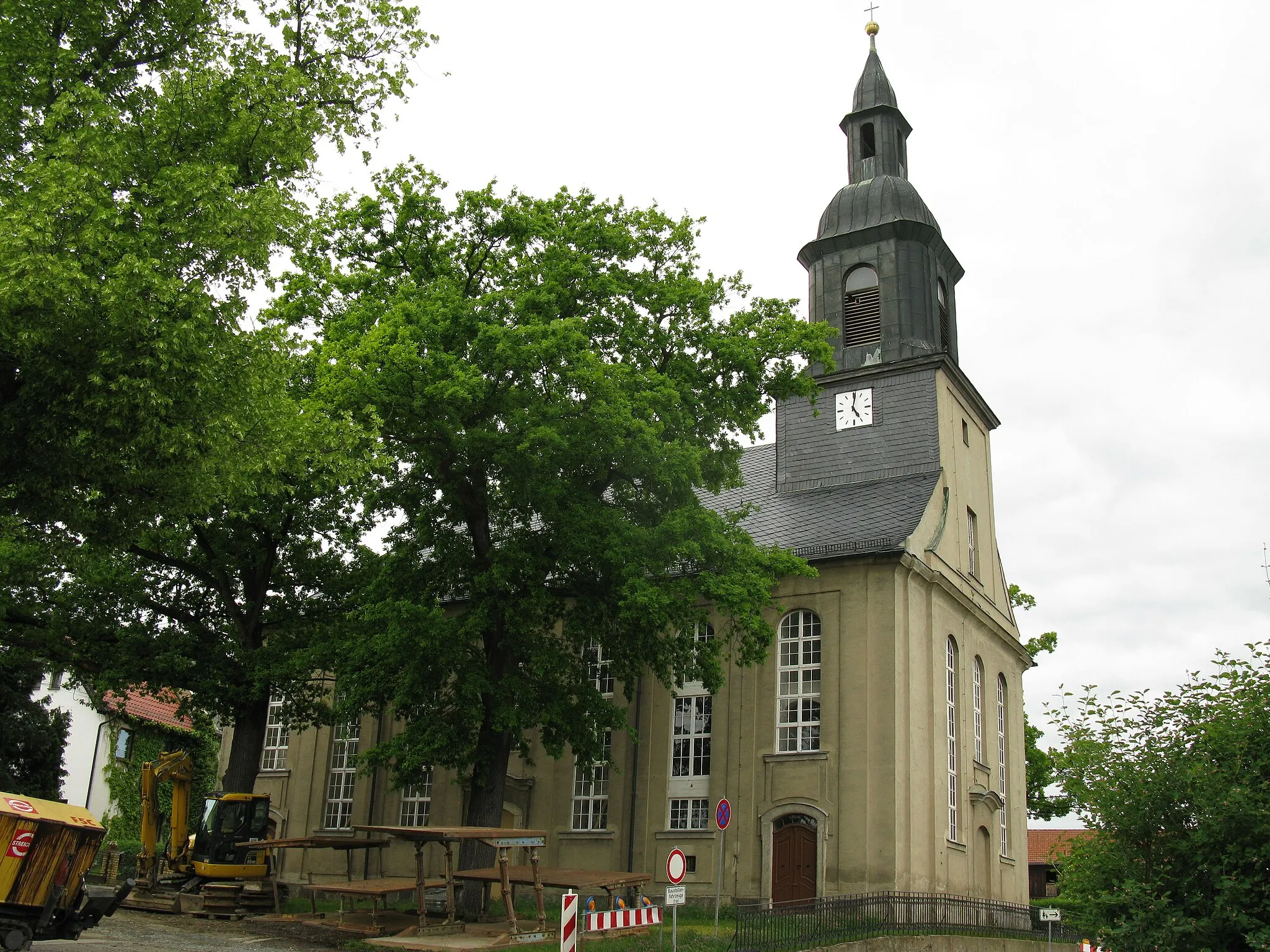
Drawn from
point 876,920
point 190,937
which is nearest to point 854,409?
point 876,920

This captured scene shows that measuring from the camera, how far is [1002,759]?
2984 centimetres

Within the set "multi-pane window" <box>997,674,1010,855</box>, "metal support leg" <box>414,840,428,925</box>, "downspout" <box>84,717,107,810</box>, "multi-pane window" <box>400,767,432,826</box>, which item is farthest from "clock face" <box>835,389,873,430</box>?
"downspout" <box>84,717,107,810</box>

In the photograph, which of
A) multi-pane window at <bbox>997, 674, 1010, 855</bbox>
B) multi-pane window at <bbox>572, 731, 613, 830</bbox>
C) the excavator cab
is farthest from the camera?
multi-pane window at <bbox>997, 674, 1010, 855</bbox>

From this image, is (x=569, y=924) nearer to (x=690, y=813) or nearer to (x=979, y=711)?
(x=690, y=813)

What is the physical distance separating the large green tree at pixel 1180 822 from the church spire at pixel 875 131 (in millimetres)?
22636

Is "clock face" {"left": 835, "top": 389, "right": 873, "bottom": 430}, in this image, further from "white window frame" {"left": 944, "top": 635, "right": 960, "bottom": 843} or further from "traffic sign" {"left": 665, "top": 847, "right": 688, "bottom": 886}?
"traffic sign" {"left": 665, "top": 847, "right": 688, "bottom": 886}

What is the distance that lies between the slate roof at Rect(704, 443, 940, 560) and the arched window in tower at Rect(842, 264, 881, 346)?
402 centimetres

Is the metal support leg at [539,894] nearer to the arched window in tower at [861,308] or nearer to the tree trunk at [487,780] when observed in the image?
the tree trunk at [487,780]

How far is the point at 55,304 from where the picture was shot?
406 inches

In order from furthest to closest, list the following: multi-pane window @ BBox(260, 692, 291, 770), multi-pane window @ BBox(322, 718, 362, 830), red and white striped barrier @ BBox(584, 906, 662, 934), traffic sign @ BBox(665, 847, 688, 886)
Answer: multi-pane window @ BBox(260, 692, 291, 770), multi-pane window @ BBox(322, 718, 362, 830), red and white striped barrier @ BBox(584, 906, 662, 934), traffic sign @ BBox(665, 847, 688, 886)

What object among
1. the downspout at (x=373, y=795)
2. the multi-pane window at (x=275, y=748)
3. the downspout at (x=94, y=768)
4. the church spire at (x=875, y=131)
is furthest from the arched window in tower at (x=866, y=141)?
the downspout at (x=94, y=768)

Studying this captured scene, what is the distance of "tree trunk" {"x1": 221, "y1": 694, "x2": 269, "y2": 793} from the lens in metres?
23.6

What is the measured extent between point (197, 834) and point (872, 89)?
83.6 ft

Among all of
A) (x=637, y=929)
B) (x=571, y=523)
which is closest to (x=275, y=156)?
(x=571, y=523)
